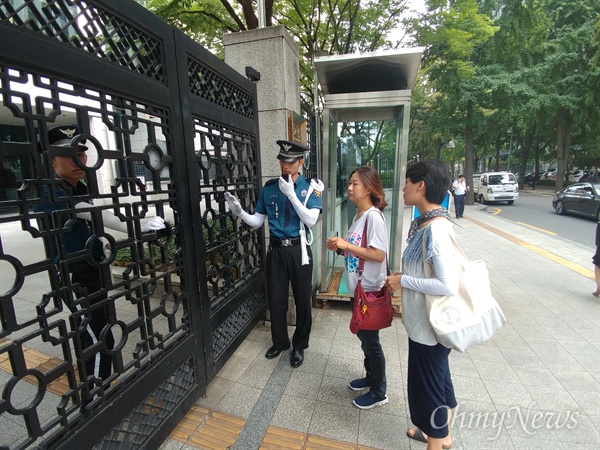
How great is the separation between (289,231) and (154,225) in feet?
3.79

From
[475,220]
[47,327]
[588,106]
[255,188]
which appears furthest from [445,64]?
[47,327]

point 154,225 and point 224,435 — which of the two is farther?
point 224,435

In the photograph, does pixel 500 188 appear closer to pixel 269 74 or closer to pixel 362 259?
pixel 269 74

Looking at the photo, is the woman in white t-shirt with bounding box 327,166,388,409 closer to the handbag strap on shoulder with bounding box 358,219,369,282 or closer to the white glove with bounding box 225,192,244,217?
the handbag strap on shoulder with bounding box 358,219,369,282

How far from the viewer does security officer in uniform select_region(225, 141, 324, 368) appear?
2.66m

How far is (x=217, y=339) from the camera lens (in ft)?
8.73

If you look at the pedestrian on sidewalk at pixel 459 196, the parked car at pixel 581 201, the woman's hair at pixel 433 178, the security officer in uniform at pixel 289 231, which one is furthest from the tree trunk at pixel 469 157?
the woman's hair at pixel 433 178

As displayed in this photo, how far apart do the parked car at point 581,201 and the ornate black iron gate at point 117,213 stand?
41.5 ft

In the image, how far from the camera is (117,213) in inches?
66.7

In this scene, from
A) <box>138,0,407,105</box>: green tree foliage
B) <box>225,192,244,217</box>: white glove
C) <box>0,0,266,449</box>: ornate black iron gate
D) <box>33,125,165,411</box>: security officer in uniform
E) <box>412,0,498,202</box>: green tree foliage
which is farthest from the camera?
<box>412,0,498,202</box>: green tree foliage

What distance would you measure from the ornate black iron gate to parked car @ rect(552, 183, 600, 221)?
41.5ft

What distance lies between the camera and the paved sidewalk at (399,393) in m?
2.11

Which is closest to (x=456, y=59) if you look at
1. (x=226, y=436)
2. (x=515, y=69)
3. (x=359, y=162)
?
(x=515, y=69)

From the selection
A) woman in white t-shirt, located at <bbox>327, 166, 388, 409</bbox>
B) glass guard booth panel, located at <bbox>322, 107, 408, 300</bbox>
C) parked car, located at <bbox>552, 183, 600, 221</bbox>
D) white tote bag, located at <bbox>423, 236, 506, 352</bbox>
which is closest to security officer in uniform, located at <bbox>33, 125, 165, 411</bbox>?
woman in white t-shirt, located at <bbox>327, 166, 388, 409</bbox>
